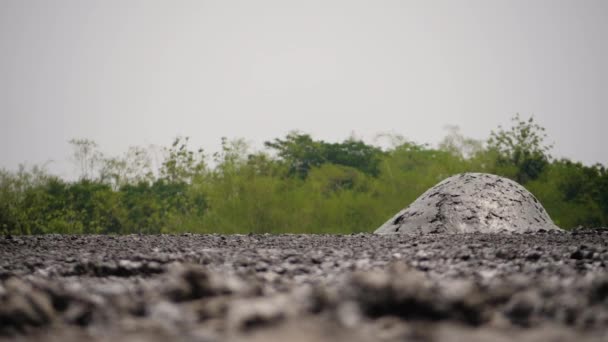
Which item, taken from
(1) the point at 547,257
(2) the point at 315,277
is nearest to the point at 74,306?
(2) the point at 315,277

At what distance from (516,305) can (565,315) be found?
29 centimetres

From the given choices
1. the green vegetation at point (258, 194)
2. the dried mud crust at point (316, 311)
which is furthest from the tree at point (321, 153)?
the dried mud crust at point (316, 311)

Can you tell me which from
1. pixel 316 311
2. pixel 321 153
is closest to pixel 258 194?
pixel 321 153

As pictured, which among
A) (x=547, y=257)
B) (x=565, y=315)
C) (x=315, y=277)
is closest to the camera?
(x=565, y=315)

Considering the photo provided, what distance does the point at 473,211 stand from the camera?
13641 millimetres

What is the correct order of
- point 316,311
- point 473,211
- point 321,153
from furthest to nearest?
point 321,153 < point 473,211 < point 316,311

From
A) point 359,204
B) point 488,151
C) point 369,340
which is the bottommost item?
point 369,340

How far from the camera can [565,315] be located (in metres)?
3.34

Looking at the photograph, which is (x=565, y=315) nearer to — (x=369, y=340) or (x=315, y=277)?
(x=369, y=340)

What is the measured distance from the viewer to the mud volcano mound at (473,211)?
43.8 feet

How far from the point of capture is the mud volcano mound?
13.4m

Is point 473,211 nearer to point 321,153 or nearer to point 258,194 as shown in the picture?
point 258,194

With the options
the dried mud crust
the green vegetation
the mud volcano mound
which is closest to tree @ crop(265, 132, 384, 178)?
the green vegetation

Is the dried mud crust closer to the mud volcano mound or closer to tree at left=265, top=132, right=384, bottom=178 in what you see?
the mud volcano mound
